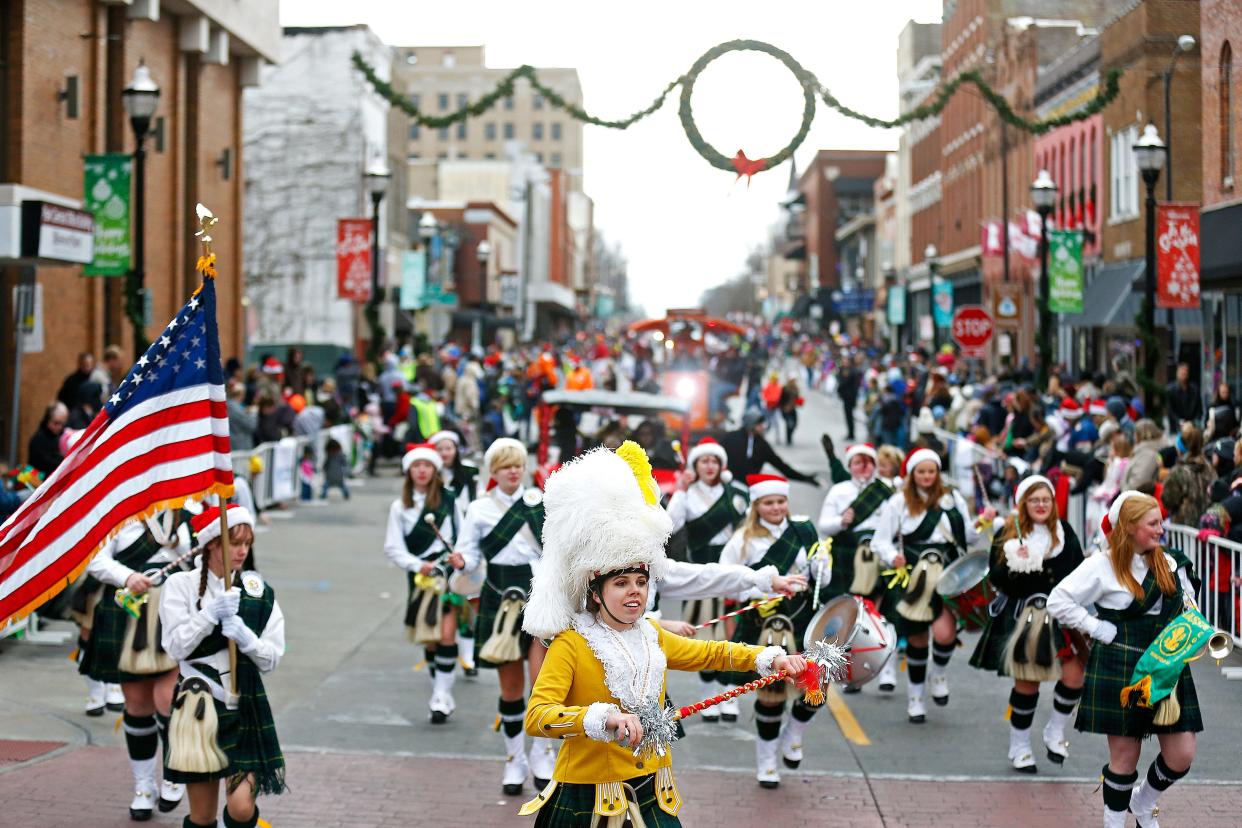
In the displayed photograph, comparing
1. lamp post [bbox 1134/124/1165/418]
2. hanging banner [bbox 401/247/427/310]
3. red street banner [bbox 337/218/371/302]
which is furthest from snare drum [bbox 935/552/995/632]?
hanging banner [bbox 401/247/427/310]

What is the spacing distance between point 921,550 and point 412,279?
3739 cm

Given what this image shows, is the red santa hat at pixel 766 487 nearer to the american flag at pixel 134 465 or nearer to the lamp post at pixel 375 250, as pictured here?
the american flag at pixel 134 465

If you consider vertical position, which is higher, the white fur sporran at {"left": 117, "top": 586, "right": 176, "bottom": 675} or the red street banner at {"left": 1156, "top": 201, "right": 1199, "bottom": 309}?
the red street banner at {"left": 1156, "top": 201, "right": 1199, "bottom": 309}

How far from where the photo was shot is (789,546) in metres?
9.61

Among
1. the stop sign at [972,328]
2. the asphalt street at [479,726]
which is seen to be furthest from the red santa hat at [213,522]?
the stop sign at [972,328]

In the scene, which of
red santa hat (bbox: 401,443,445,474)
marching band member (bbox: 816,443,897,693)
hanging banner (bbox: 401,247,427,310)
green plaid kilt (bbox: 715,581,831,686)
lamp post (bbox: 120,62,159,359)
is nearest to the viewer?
green plaid kilt (bbox: 715,581,831,686)

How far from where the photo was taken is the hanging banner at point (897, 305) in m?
65.4

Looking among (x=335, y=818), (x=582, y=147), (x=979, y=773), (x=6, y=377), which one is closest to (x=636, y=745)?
(x=335, y=818)

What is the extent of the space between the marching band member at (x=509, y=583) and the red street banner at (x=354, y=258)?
21.3 metres

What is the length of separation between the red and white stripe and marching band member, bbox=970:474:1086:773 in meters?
4.79

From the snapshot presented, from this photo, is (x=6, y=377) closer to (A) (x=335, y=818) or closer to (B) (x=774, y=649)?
(A) (x=335, y=818)

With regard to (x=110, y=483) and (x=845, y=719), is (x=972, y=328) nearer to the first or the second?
(x=845, y=719)

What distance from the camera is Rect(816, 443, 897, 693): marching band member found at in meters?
11.4

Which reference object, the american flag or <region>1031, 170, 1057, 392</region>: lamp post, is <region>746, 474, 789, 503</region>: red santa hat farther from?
<region>1031, 170, 1057, 392</region>: lamp post
